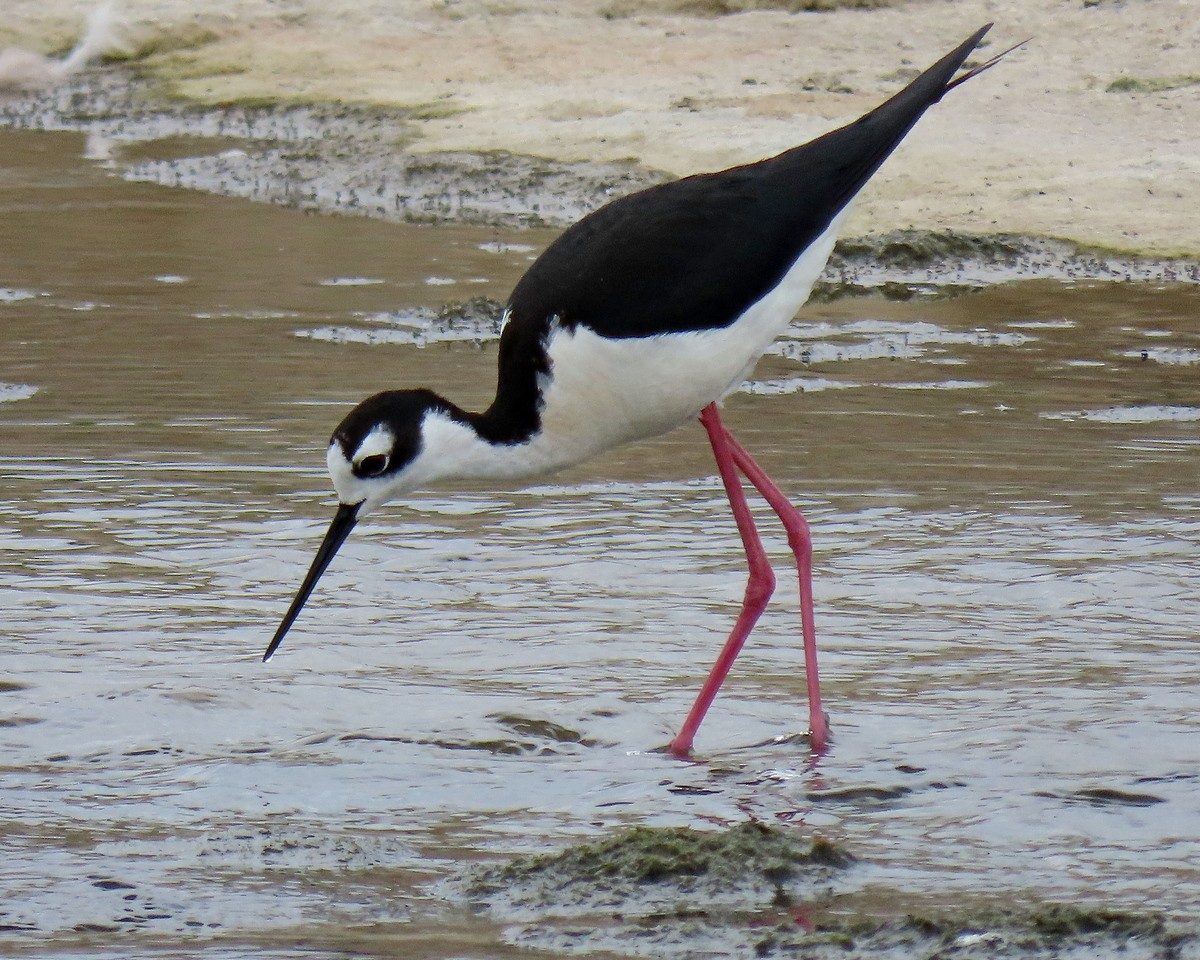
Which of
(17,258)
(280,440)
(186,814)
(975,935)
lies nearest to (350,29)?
(17,258)

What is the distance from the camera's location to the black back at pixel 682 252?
4246 mm

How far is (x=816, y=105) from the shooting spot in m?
11.1

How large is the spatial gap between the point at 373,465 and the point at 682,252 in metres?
0.84

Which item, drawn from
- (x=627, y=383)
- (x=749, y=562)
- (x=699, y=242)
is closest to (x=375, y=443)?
(x=627, y=383)

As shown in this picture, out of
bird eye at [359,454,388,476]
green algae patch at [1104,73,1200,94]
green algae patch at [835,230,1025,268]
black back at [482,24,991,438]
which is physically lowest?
bird eye at [359,454,388,476]

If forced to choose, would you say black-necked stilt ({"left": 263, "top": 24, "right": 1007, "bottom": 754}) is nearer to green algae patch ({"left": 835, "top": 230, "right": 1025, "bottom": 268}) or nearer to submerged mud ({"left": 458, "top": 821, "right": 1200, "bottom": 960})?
submerged mud ({"left": 458, "top": 821, "right": 1200, "bottom": 960})

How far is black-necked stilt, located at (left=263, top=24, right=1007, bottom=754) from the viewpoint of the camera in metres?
4.20

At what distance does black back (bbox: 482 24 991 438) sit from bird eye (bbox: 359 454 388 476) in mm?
250

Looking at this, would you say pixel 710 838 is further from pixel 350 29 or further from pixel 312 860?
pixel 350 29

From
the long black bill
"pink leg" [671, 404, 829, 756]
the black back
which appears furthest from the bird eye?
"pink leg" [671, 404, 829, 756]

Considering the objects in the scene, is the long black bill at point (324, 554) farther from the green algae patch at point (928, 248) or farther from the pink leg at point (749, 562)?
the green algae patch at point (928, 248)

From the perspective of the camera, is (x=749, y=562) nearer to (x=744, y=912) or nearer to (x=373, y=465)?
(x=373, y=465)

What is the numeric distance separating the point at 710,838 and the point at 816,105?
8233mm

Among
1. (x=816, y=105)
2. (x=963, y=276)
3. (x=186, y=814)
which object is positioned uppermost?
(x=816, y=105)
